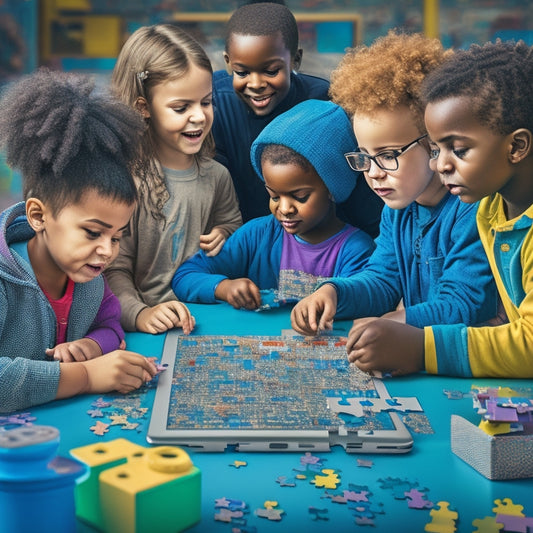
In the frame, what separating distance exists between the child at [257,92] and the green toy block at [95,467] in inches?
59.8

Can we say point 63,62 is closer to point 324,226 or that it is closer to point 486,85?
point 324,226

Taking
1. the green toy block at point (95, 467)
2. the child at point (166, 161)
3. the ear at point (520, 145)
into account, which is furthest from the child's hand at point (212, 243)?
the green toy block at point (95, 467)

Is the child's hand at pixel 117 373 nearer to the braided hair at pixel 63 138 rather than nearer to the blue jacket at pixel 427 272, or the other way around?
the braided hair at pixel 63 138

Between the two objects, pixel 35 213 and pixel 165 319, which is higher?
pixel 35 213

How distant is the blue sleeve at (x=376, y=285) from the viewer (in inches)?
83.4

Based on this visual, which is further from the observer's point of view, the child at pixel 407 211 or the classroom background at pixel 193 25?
the classroom background at pixel 193 25

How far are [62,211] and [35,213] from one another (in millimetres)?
63

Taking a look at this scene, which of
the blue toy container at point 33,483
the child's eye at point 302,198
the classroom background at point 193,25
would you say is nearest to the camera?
the blue toy container at point 33,483

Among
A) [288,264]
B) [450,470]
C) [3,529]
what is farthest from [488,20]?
[3,529]

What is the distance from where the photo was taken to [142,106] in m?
2.44

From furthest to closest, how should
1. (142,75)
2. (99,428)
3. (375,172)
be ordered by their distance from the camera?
1. (142,75)
2. (375,172)
3. (99,428)

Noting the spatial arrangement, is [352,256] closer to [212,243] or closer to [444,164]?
[212,243]

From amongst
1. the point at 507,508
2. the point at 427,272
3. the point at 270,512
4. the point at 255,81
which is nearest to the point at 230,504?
the point at 270,512

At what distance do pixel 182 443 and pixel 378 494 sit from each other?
34 centimetres
